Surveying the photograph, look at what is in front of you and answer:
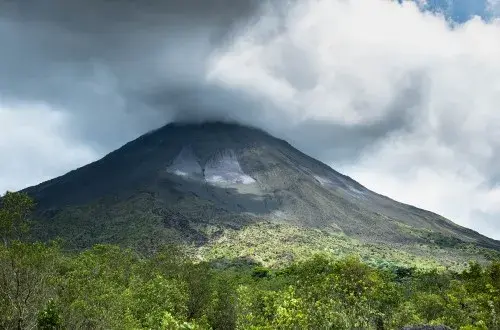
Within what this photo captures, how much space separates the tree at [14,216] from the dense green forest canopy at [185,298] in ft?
0.27

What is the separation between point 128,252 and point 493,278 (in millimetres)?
63493

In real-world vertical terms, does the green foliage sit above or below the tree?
below

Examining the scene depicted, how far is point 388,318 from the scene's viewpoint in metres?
57.6

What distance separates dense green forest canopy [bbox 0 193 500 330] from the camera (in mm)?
31828

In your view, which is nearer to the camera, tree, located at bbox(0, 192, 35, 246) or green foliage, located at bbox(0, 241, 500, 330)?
green foliage, located at bbox(0, 241, 500, 330)

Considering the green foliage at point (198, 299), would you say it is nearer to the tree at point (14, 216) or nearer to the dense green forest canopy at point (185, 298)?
the dense green forest canopy at point (185, 298)

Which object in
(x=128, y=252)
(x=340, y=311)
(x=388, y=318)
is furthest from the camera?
(x=128, y=252)

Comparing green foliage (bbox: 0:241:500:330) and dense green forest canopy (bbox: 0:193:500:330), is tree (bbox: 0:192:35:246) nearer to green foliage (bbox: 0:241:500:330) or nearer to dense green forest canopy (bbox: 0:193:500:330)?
dense green forest canopy (bbox: 0:193:500:330)

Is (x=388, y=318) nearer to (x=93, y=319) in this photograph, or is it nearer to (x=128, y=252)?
(x=93, y=319)

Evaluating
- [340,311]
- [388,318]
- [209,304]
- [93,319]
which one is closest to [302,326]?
[340,311]

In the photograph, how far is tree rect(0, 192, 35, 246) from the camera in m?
39.9

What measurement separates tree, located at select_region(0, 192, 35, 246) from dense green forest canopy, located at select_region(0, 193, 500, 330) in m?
0.08

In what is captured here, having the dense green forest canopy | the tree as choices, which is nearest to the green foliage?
the dense green forest canopy

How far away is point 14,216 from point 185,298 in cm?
2453
